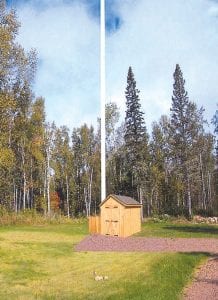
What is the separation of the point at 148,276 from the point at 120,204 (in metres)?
12.9

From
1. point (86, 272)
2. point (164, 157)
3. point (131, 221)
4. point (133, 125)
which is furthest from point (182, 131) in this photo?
point (86, 272)

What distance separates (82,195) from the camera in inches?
2835

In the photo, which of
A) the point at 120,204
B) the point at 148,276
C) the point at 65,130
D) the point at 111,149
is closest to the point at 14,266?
the point at 148,276

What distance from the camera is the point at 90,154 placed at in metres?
70.8

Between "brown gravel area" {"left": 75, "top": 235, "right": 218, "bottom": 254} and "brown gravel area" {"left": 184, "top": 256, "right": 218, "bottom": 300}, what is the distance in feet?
13.9

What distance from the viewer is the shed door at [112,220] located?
85.9ft

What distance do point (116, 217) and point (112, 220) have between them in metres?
0.31

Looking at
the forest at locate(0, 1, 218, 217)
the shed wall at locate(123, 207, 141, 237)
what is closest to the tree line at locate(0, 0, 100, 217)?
the forest at locate(0, 1, 218, 217)

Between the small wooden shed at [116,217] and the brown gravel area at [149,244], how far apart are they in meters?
1.33

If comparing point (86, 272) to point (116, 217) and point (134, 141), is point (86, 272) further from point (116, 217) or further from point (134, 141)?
point (134, 141)

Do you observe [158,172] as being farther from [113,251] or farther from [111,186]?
[113,251]

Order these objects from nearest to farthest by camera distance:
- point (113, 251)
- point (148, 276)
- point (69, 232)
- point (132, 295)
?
point (132, 295) → point (148, 276) → point (113, 251) → point (69, 232)

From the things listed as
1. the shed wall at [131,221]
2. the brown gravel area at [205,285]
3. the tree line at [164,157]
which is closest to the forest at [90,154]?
the tree line at [164,157]

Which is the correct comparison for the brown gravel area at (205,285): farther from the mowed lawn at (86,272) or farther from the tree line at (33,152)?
the tree line at (33,152)
